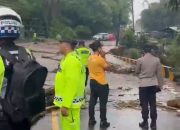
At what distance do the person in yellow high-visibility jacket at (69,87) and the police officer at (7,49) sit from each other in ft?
5.05

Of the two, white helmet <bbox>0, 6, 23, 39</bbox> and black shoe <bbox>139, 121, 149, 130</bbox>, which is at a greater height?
white helmet <bbox>0, 6, 23, 39</bbox>

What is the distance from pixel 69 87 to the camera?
18.9 feet

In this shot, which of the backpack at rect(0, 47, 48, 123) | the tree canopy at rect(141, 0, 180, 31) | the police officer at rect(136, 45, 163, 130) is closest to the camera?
the backpack at rect(0, 47, 48, 123)

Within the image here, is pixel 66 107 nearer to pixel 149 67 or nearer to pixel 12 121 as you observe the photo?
pixel 12 121

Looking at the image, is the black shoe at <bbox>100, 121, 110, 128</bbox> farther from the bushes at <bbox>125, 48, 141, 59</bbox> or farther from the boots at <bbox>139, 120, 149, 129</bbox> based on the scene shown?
the bushes at <bbox>125, 48, 141, 59</bbox>

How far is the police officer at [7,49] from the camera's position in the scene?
3.84 m

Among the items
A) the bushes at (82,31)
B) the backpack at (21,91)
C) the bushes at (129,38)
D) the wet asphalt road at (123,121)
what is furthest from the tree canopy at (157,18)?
the backpack at (21,91)

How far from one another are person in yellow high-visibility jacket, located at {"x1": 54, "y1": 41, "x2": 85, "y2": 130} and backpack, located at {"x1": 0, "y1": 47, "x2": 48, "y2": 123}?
176 cm

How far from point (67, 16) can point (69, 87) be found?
6620 centimetres

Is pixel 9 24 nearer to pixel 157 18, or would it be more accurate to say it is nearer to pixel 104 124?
pixel 104 124

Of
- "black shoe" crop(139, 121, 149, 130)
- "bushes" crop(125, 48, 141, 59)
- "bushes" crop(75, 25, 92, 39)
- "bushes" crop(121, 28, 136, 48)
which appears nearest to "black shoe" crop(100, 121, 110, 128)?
"black shoe" crop(139, 121, 149, 130)

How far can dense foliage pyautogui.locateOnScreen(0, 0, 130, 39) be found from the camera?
6005cm

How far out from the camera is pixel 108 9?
77.5 metres

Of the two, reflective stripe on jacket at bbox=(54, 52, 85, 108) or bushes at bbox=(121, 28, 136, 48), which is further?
bushes at bbox=(121, 28, 136, 48)
